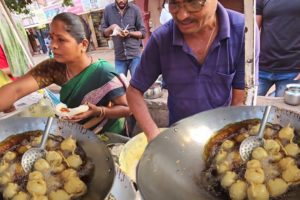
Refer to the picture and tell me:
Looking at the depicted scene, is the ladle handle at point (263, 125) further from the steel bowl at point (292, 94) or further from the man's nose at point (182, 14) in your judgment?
the steel bowl at point (292, 94)

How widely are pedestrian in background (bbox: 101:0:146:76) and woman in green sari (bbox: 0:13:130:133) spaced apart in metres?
2.91

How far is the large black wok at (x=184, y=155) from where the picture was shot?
2.75 feet

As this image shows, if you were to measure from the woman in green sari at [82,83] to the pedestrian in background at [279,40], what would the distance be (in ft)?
6.59

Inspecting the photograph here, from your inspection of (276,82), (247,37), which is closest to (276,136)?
(247,37)

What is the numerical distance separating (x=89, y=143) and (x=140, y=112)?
66 cm

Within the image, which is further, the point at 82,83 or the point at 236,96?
the point at 82,83

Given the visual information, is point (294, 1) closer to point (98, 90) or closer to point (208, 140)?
point (98, 90)

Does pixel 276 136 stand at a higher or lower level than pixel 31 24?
higher

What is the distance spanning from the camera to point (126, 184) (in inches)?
45.6

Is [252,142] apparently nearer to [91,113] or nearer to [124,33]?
[91,113]

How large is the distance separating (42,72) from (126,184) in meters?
1.30

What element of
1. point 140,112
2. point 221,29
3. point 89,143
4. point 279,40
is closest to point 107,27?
point 279,40

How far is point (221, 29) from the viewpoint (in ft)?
5.21

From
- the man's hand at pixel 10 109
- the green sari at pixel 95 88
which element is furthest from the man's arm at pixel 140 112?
the man's hand at pixel 10 109
